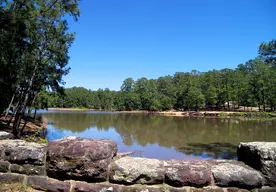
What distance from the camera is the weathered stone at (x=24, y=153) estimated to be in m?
2.59

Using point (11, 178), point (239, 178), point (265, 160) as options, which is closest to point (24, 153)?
point (11, 178)

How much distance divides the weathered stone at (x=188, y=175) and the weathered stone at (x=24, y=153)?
5.05ft

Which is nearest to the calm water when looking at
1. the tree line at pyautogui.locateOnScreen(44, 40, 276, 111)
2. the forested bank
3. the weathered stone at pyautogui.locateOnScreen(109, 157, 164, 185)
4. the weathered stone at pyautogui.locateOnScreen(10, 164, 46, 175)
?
the forested bank

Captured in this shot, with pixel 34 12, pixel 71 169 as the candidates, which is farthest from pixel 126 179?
pixel 34 12

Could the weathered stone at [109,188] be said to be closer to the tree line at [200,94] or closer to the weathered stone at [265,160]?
the weathered stone at [265,160]

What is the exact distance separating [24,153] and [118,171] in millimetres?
1196

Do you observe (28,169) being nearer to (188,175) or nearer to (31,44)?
(188,175)

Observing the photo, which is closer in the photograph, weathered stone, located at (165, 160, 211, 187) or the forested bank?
weathered stone, located at (165, 160, 211, 187)

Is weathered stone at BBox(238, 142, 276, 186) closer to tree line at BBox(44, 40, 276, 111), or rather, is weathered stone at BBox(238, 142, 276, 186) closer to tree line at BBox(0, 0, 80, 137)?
tree line at BBox(0, 0, 80, 137)

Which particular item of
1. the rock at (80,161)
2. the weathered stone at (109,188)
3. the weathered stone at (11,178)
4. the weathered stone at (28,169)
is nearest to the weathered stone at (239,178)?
the weathered stone at (109,188)

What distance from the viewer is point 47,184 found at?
2.48 metres

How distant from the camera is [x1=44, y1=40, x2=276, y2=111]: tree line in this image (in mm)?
49000

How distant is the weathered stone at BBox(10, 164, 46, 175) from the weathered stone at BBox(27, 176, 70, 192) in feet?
0.19

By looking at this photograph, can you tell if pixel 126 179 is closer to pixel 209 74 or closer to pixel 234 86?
pixel 234 86
